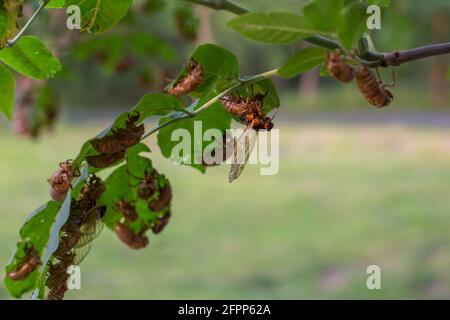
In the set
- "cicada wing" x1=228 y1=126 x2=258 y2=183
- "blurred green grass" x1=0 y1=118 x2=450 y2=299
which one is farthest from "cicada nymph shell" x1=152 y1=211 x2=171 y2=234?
"blurred green grass" x1=0 y1=118 x2=450 y2=299

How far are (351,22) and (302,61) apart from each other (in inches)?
1.1

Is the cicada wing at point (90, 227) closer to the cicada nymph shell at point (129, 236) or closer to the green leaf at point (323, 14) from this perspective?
the cicada nymph shell at point (129, 236)

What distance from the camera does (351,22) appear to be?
0.33 m

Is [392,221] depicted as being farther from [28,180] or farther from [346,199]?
[28,180]

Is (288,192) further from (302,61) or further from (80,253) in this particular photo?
(302,61)

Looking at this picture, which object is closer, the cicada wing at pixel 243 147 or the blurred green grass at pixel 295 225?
the cicada wing at pixel 243 147

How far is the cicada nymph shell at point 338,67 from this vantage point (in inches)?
13.5

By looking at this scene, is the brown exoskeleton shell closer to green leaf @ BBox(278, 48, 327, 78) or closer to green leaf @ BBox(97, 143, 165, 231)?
green leaf @ BBox(97, 143, 165, 231)

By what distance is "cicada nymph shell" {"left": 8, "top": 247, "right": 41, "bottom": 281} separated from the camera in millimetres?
492

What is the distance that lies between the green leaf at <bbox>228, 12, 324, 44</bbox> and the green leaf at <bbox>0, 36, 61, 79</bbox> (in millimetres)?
190

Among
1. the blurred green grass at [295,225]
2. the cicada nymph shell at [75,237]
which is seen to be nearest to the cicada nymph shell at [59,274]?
the cicada nymph shell at [75,237]

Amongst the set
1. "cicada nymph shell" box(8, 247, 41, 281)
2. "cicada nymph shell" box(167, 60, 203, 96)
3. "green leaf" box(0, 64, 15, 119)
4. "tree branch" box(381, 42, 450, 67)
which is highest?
"green leaf" box(0, 64, 15, 119)

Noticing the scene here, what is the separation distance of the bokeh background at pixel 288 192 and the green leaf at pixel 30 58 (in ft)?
2.10

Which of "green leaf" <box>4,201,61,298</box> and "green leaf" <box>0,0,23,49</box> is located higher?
"green leaf" <box>0,0,23,49</box>
